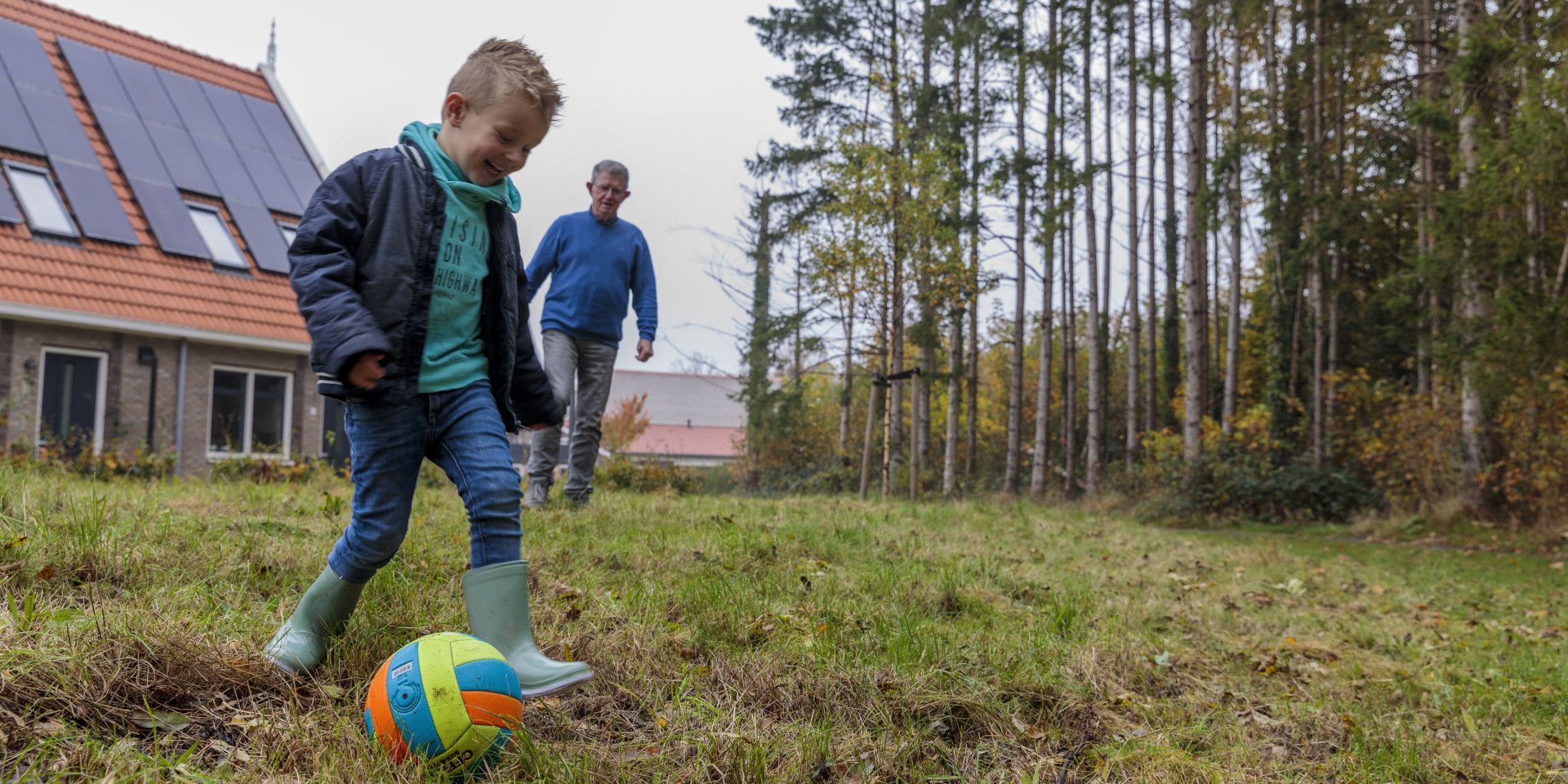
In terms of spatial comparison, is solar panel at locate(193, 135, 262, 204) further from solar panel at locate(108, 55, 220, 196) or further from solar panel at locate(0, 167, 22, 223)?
solar panel at locate(0, 167, 22, 223)

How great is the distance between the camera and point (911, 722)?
9.11 feet

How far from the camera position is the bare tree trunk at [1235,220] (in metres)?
16.2

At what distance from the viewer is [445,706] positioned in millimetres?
2180

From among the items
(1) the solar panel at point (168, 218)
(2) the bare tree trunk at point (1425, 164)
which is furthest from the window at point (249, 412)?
(2) the bare tree trunk at point (1425, 164)

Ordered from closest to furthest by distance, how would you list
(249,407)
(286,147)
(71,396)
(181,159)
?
(71,396), (181,159), (249,407), (286,147)

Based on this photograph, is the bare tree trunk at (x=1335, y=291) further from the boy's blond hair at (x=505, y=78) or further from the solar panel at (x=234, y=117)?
the solar panel at (x=234, y=117)

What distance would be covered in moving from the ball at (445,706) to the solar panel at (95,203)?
56.7ft

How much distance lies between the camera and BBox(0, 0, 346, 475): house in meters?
15.4

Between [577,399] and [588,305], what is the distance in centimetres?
67

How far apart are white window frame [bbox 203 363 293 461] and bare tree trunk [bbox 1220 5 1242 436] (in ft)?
54.5

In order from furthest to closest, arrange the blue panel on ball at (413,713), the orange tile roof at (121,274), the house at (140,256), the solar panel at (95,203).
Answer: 1. the solar panel at (95,203)
2. the house at (140,256)
3. the orange tile roof at (121,274)
4. the blue panel on ball at (413,713)

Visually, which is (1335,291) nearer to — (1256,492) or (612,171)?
(1256,492)

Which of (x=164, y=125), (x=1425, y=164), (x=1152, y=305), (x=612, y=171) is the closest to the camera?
(x=612, y=171)

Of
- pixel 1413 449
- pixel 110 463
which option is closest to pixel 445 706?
pixel 110 463
